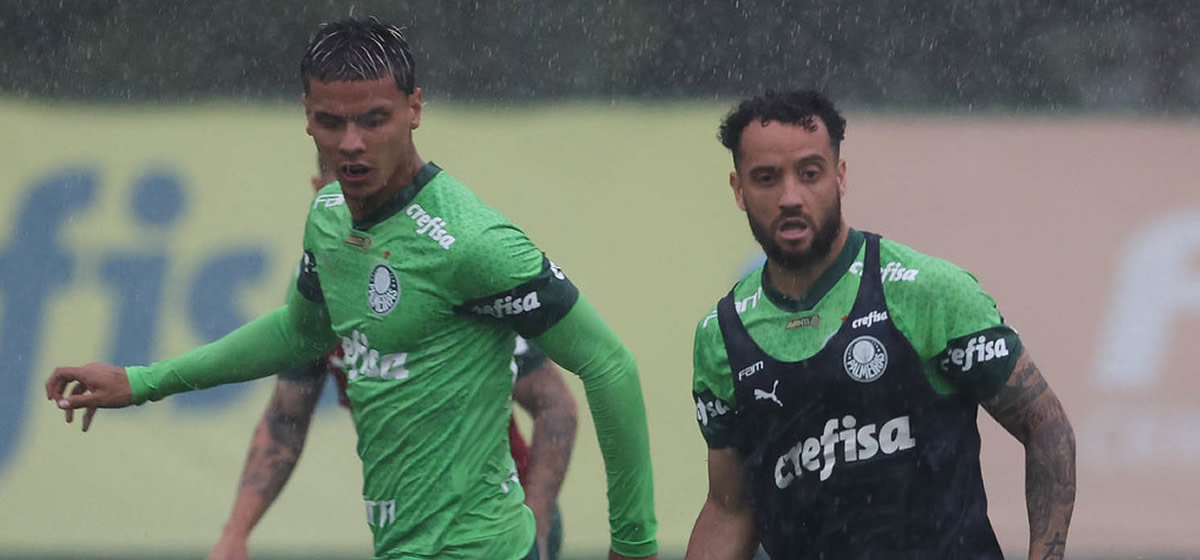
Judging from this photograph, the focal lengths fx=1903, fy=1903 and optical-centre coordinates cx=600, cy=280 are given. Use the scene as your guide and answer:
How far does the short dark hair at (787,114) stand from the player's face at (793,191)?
0.05ft

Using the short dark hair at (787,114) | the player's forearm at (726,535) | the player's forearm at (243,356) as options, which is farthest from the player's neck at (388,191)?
the player's forearm at (726,535)

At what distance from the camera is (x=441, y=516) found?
12.6 ft

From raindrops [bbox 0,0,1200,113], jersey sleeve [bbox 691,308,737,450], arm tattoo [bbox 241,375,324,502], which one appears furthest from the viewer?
raindrops [bbox 0,0,1200,113]

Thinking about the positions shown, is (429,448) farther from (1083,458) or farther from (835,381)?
(1083,458)

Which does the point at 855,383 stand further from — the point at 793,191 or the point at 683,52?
the point at 683,52

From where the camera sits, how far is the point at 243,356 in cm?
429

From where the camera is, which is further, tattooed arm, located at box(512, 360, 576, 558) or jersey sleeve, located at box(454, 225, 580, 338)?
tattooed arm, located at box(512, 360, 576, 558)

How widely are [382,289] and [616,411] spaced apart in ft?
1.83

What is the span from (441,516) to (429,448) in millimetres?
140

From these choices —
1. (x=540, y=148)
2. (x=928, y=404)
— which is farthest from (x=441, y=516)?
(x=540, y=148)

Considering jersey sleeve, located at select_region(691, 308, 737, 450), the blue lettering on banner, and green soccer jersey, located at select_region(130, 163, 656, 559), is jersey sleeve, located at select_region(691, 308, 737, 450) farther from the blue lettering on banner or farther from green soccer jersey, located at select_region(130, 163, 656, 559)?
the blue lettering on banner

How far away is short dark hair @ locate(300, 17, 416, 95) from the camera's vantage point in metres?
3.83

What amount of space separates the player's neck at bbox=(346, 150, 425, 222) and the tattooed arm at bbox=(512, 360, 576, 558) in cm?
87

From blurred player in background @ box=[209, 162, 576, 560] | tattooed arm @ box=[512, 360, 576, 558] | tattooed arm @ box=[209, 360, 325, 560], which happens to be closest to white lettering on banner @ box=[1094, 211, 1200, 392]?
blurred player in background @ box=[209, 162, 576, 560]
